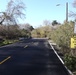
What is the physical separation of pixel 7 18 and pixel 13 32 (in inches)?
457

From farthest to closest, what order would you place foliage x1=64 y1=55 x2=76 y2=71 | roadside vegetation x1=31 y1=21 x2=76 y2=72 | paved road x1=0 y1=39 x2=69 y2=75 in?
1. roadside vegetation x1=31 y1=21 x2=76 y2=72
2. foliage x1=64 y1=55 x2=76 y2=71
3. paved road x1=0 y1=39 x2=69 y2=75

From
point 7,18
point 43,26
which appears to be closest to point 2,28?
point 7,18

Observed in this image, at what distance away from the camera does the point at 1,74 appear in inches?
535

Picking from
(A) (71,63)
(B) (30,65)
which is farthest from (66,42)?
(A) (71,63)

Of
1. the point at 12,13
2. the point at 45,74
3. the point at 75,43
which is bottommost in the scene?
the point at 45,74

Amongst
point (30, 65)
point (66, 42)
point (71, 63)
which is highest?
point (66, 42)

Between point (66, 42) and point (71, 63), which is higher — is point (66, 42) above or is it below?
above

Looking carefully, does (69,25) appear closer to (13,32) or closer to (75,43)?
(75,43)

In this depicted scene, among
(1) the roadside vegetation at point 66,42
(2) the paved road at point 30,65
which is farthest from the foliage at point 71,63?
(2) the paved road at point 30,65

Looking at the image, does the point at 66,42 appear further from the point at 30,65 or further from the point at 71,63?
the point at 71,63

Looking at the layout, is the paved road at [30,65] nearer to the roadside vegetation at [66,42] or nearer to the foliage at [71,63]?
the foliage at [71,63]

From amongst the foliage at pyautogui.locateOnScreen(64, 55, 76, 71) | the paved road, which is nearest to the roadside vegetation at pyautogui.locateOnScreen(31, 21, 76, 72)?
the foliage at pyautogui.locateOnScreen(64, 55, 76, 71)

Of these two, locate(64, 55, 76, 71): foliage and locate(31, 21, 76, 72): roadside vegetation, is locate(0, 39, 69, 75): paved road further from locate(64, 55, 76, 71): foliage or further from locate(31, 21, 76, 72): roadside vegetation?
locate(31, 21, 76, 72): roadside vegetation

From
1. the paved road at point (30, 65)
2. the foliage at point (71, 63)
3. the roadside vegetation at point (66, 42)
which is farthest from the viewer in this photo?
the roadside vegetation at point (66, 42)
